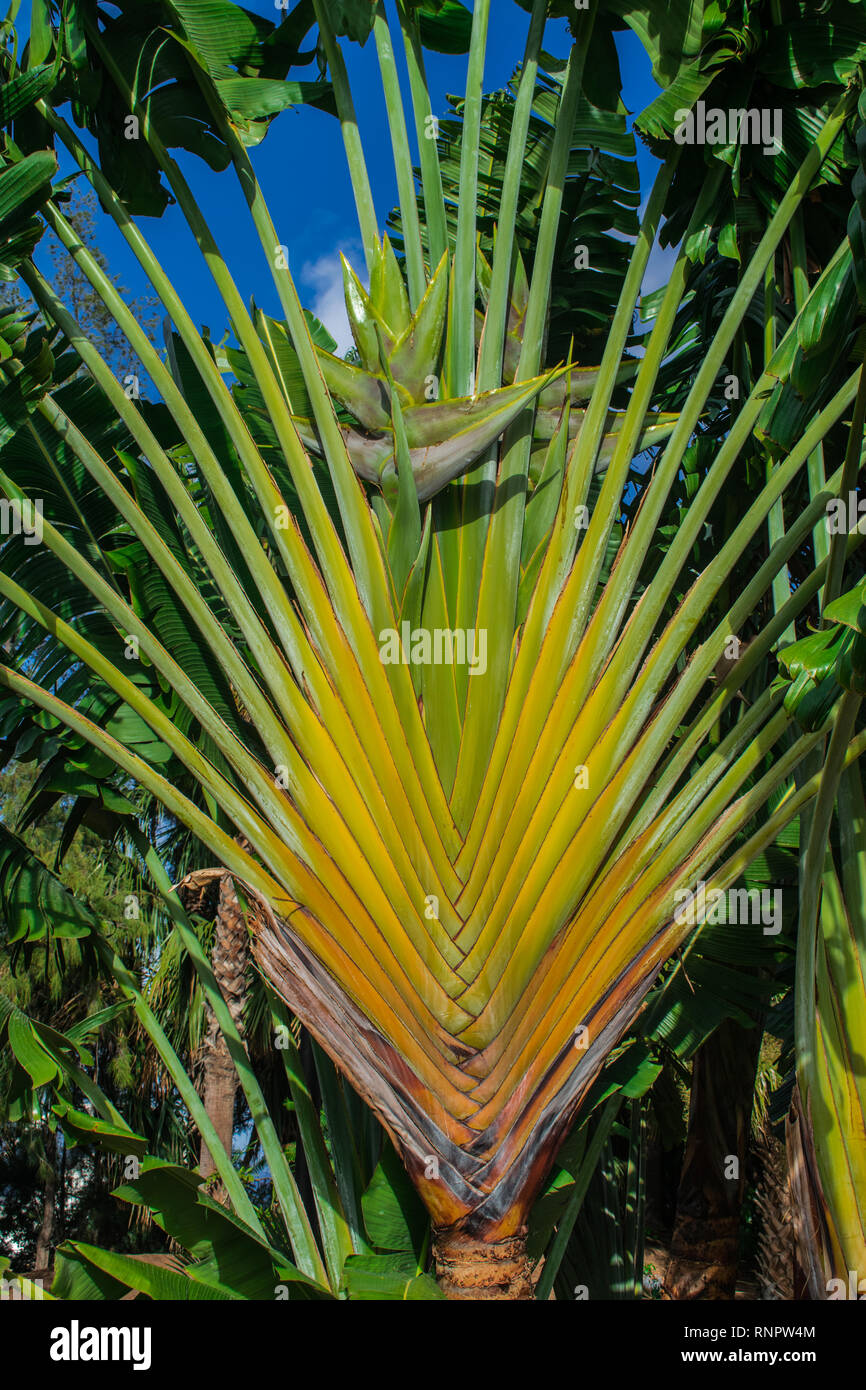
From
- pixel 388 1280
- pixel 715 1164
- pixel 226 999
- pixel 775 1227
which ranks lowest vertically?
pixel 775 1227

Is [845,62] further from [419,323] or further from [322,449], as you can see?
[322,449]

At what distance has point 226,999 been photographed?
6242 millimetres

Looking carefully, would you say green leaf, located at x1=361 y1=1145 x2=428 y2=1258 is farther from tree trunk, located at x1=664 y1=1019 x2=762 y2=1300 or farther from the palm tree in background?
tree trunk, located at x1=664 y1=1019 x2=762 y2=1300

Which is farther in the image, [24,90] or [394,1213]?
[24,90]

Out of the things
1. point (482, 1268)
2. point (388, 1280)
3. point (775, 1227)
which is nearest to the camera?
point (482, 1268)

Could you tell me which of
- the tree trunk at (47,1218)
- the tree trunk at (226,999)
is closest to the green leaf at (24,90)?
the tree trunk at (226,999)

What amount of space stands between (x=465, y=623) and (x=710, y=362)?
3.33ft

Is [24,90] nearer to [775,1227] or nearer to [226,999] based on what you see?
[226,999]

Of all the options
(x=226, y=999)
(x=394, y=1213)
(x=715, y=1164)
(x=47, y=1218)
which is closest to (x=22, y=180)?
(x=394, y=1213)

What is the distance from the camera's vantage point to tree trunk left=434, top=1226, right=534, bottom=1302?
2.17m

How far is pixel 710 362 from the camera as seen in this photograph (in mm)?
2682

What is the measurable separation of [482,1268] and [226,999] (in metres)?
4.38

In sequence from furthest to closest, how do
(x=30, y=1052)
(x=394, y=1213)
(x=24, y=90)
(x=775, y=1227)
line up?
(x=775, y=1227) < (x=30, y=1052) < (x=24, y=90) < (x=394, y=1213)
